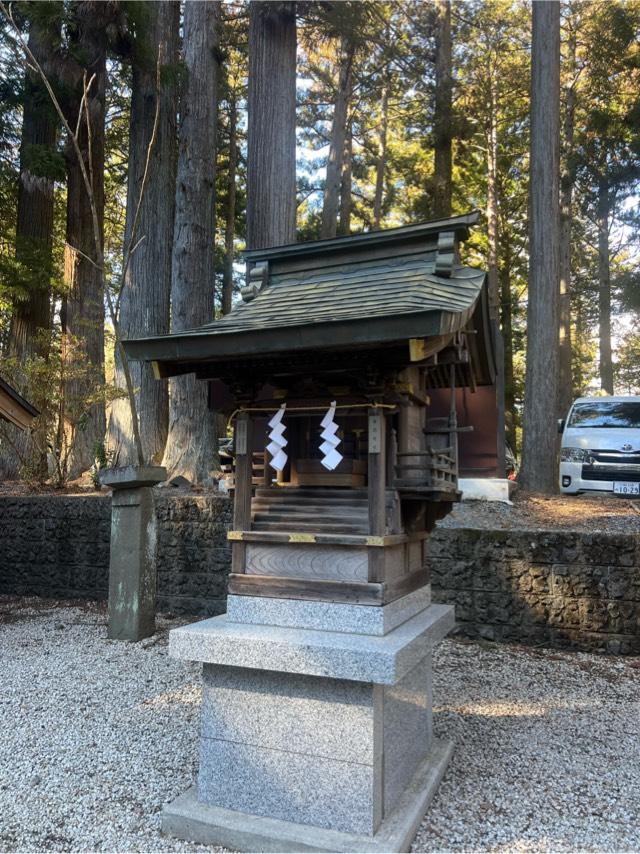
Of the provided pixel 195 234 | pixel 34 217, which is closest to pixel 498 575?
pixel 195 234

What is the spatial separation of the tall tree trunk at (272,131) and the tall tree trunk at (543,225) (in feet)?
13.0

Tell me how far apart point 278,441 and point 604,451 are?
6.38 metres

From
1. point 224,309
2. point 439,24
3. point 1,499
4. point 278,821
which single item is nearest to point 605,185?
point 439,24

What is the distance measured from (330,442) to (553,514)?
5.13 m

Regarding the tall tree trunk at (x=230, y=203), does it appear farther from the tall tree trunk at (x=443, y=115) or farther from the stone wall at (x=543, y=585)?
the stone wall at (x=543, y=585)

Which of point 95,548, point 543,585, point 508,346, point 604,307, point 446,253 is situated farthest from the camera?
point 508,346

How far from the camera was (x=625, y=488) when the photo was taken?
25.8 feet

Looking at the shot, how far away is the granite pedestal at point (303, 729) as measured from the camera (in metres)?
2.66

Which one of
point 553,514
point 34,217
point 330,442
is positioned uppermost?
point 34,217

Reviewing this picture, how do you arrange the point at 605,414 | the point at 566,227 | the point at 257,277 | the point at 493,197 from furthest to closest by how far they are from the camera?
the point at 493,197, the point at 566,227, the point at 605,414, the point at 257,277

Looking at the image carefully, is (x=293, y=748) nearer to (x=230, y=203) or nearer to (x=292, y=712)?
(x=292, y=712)

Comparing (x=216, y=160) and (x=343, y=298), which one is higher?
(x=216, y=160)

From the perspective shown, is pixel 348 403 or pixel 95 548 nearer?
pixel 348 403

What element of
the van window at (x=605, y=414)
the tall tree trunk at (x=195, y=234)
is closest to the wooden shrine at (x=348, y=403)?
the tall tree trunk at (x=195, y=234)
